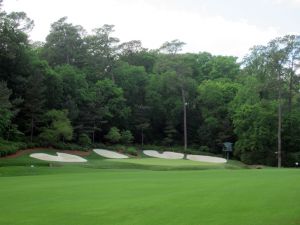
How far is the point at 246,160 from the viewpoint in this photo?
2194 inches

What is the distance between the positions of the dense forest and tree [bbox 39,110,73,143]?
113 mm

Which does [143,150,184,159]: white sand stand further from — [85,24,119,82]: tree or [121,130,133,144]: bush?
[85,24,119,82]: tree

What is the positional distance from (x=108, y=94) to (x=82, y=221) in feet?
171

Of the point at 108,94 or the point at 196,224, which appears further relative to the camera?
the point at 108,94

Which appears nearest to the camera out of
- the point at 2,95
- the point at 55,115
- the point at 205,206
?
the point at 205,206

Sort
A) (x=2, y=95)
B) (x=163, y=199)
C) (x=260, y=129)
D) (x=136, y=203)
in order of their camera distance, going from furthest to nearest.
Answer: (x=260, y=129) < (x=2, y=95) < (x=163, y=199) < (x=136, y=203)

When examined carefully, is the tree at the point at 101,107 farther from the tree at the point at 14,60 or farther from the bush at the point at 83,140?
the tree at the point at 14,60

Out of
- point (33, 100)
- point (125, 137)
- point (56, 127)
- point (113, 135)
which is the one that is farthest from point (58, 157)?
point (125, 137)

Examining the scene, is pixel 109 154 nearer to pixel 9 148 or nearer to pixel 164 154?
pixel 164 154

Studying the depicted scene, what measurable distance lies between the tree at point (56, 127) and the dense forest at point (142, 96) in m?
0.11

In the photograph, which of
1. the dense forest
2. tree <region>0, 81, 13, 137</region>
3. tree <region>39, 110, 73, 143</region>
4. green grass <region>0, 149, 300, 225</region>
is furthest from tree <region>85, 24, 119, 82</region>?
green grass <region>0, 149, 300, 225</region>

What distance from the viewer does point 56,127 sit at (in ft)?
149

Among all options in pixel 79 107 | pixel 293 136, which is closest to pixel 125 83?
pixel 79 107

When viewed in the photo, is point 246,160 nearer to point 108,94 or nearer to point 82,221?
point 108,94
